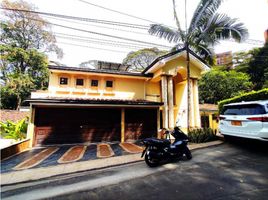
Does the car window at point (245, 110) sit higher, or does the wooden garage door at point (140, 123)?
the car window at point (245, 110)

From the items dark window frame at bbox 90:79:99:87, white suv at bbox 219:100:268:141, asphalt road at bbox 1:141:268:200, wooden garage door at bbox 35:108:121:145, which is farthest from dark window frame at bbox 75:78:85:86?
white suv at bbox 219:100:268:141

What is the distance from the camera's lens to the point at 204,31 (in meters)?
9.89

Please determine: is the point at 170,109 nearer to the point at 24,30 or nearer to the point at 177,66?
the point at 177,66

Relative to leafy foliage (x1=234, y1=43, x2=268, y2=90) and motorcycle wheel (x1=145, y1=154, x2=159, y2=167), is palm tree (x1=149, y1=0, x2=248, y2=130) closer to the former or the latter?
motorcycle wheel (x1=145, y1=154, x2=159, y2=167)

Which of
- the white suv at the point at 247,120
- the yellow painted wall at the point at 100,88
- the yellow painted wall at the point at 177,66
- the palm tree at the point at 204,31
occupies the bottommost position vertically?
the white suv at the point at 247,120

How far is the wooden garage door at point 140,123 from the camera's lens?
11125 millimetres

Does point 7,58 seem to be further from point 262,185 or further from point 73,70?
point 262,185

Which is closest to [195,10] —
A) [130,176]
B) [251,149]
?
[251,149]

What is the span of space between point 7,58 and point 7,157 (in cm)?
2104

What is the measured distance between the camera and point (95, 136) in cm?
1039

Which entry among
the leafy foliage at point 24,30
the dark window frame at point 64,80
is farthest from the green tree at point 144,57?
the dark window frame at point 64,80

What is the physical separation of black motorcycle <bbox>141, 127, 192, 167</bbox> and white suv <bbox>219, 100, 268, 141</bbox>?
1947mm

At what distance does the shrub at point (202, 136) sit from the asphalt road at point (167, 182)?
2.80 m

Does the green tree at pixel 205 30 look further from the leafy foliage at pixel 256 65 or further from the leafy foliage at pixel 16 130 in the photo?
the leafy foliage at pixel 256 65
